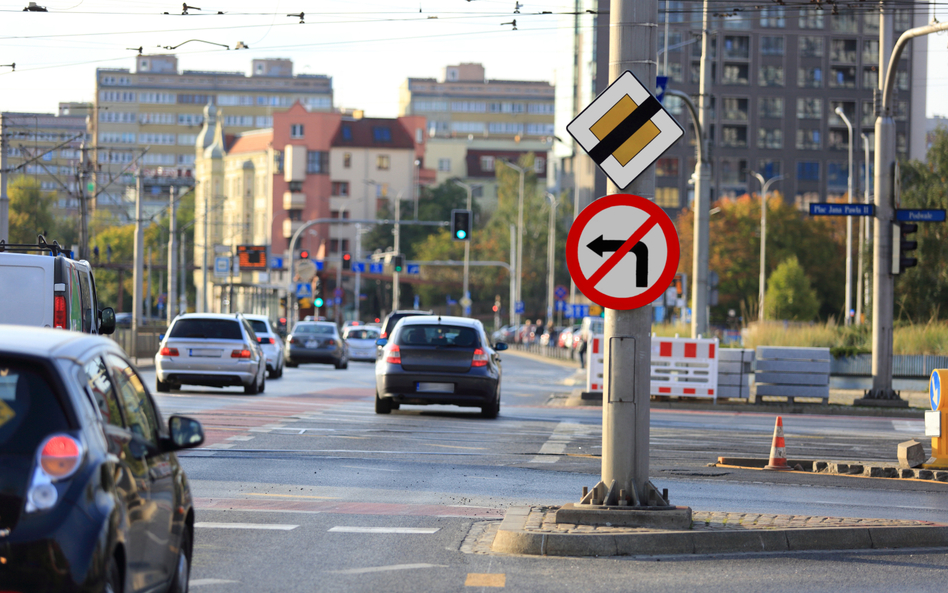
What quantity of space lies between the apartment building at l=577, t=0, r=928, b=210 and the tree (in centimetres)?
3012

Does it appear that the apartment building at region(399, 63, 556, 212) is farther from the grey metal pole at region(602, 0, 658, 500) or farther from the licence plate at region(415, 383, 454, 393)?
the grey metal pole at region(602, 0, 658, 500)

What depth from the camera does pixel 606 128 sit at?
941 cm

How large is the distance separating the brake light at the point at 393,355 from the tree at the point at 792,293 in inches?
2322

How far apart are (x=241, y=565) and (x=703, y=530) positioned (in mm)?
3010

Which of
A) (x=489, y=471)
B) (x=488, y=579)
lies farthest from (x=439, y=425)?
(x=488, y=579)

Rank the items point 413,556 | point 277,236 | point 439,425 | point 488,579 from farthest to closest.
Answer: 1. point 277,236
2. point 439,425
3. point 413,556
4. point 488,579

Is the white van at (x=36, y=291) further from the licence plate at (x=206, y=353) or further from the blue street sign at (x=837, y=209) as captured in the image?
the blue street sign at (x=837, y=209)

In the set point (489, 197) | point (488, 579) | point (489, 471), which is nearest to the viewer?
point (488, 579)

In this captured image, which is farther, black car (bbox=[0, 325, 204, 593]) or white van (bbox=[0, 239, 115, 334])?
white van (bbox=[0, 239, 115, 334])

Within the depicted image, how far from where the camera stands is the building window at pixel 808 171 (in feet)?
374

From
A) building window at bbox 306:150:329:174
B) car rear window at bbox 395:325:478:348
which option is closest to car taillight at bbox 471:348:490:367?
car rear window at bbox 395:325:478:348

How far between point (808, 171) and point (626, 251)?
356ft

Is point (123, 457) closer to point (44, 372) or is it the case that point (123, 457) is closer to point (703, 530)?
point (44, 372)

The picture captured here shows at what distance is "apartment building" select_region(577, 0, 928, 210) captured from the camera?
363 ft
